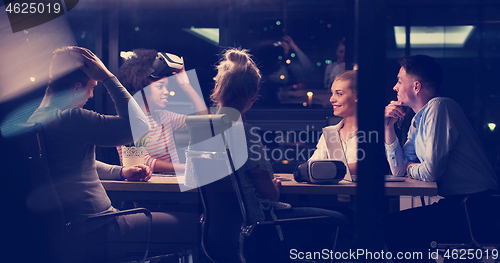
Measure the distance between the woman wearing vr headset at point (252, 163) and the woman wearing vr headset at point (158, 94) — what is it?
2.11ft

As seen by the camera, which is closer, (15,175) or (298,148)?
(15,175)

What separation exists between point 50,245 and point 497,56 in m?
5.04

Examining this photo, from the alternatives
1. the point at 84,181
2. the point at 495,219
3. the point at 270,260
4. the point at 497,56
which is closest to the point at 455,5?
the point at 497,56

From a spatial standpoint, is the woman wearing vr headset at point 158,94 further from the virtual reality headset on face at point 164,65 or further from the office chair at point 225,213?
the office chair at point 225,213

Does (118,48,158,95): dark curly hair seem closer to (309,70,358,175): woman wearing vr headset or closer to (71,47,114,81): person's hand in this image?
(71,47,114,81): person's hand

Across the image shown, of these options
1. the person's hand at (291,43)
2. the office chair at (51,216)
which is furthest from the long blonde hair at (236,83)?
the person's hand at (291,43)

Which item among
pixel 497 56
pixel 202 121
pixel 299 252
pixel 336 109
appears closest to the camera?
pixel 202 121

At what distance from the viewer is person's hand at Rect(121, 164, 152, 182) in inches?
76.2

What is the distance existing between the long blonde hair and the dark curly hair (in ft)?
3.44

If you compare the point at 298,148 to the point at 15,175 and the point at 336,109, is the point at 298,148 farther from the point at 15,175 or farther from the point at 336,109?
the point at 15,175

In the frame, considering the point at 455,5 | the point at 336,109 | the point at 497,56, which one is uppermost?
the point at 455,5

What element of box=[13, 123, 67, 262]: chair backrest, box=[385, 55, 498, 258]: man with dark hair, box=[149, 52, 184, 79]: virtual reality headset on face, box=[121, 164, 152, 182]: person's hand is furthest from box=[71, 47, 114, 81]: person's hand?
box=[385, 55, 498, 258]: man with dark hair

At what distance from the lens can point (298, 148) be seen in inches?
165

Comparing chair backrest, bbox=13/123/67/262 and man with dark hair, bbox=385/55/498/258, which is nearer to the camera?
chair backrest, bbox=13/123/67/262
